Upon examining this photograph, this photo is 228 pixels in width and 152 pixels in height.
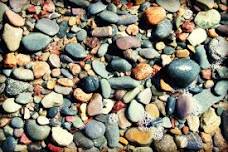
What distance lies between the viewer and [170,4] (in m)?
1.78

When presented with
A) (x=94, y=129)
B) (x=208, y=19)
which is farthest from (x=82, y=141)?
(x=208, y=19)

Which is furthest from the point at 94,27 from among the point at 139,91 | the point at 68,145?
the point at 68,145

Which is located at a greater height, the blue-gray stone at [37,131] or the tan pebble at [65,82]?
the tan pebble at [65,82]

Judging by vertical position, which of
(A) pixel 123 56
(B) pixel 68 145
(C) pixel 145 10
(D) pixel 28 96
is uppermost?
(C) pixel 145 10

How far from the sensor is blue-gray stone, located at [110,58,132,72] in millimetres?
1704

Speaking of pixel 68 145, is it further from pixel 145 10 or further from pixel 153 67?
pixel 145 10

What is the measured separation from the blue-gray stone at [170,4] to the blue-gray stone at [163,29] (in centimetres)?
6

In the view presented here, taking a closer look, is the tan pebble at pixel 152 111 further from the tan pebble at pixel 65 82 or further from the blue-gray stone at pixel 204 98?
the tan pebble at pixel 65 82

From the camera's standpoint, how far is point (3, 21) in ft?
5.82

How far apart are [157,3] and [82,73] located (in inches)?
14.3

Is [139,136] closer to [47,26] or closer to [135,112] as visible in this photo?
[135,112]

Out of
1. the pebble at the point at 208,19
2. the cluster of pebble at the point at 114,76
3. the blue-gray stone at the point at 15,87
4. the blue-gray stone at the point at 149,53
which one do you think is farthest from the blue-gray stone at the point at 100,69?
the pebble at the point at 208,19

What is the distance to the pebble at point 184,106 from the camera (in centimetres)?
167

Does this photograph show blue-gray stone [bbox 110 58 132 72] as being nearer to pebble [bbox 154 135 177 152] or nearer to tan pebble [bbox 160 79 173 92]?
tan pebble [bbox 160 79 173 92]
